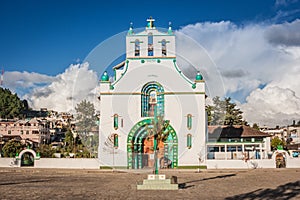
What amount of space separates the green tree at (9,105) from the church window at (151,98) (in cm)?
6193

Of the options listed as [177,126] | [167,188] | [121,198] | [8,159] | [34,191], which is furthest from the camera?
[8,159]

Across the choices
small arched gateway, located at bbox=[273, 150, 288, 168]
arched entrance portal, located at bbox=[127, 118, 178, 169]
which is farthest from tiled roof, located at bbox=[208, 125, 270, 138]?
arched entrance portal, located at bbox=[127, 118, 178, 169]

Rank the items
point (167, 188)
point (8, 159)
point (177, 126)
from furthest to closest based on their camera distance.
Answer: point (8, 159)
point (177, 126)
point (167, 188)

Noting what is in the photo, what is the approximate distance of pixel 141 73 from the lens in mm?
31125

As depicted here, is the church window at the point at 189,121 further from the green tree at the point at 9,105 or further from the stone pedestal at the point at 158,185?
the green tree at the point at 9,105

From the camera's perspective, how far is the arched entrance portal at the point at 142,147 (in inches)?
1198

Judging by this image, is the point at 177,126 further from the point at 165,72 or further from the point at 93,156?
the point at 93,156

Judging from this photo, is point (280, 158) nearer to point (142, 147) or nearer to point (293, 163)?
point (293, 163)

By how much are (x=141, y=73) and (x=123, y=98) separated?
249 cm

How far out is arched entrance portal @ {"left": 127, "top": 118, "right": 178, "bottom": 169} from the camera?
99.8 ft

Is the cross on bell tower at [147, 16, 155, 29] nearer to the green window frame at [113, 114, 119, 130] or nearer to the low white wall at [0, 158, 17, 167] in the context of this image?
the green window frame at [113, 114, 119, 130]

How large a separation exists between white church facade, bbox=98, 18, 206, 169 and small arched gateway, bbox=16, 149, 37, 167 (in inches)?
286

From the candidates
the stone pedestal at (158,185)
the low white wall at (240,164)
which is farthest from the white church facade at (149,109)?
the stone pedestal at (158,185)

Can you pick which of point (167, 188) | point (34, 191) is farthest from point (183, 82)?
point (34, 191)
